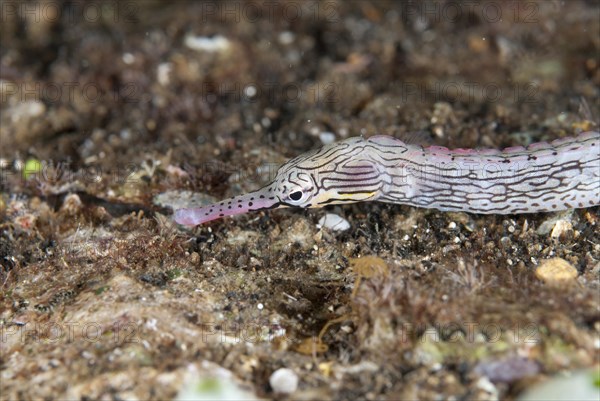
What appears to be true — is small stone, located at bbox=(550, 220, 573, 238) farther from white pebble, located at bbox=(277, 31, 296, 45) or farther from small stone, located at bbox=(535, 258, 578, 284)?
white pebble, located at bbox=(277, 31, 296, 45)

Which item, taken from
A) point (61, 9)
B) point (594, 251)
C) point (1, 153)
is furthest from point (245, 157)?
point (61, 9)

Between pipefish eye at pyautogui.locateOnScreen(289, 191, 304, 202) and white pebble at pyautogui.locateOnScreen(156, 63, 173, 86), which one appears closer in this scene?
pipefish eye at pyautogui.locateOnScreen(289, 191, 304, 202)

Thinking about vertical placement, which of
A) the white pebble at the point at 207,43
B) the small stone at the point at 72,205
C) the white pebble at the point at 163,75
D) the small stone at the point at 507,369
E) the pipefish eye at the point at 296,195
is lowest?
the small stone at the point at 507,369

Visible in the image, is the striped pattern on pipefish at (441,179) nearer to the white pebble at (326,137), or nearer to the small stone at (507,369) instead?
the white pebble at (326,137)

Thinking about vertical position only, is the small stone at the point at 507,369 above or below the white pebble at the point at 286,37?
below

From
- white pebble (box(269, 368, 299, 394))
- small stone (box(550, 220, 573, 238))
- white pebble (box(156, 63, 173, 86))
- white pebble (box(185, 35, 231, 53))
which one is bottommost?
white pebble (box(269, 368, 299, 394))

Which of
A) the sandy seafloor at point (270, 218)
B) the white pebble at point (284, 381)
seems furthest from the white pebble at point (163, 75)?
the white pebble at point (284, 381)

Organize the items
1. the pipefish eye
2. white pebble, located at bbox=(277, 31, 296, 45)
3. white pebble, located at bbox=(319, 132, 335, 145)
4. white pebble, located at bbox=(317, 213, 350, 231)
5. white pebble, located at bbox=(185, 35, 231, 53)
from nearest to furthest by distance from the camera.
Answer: the pipefish eye → white pebble, located at bbox=(317, 213, 350, 231) → white pebble, located at bbox=(319, 132, 335, 145) → white pebble, located at bbox=(185, 35, 231, 53) → white pebble, located at bbox=(277, 31, 296, 45)

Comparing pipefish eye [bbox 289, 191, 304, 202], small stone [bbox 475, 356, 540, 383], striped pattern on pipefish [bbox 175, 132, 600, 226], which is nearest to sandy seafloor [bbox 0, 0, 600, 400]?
small stone [bbox 475, 356, 540, 383]
